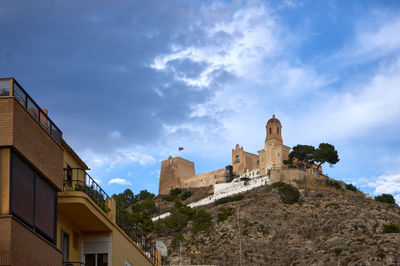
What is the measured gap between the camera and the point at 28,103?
16141mm

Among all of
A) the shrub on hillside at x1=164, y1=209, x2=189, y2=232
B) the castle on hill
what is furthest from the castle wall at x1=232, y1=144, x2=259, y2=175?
the shrub on hillside at x1=164, y1=209, x2=189, y2=232

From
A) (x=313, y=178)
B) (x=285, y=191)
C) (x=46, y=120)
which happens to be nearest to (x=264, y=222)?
(x=285, y=191)

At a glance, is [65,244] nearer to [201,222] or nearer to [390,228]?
[390,228]

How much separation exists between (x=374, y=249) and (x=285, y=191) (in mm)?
28942

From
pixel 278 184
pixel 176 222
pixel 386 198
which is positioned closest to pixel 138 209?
pixel 176 222

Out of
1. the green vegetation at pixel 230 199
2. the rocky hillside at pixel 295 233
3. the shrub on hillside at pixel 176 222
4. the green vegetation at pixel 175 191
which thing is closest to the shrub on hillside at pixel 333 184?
the rocky hillside at pixel 295 233

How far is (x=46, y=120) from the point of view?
17.3 metres

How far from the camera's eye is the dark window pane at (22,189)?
48.1 feet

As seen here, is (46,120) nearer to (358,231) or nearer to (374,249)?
(374,249)

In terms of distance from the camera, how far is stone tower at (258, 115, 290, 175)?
11606 centimetres

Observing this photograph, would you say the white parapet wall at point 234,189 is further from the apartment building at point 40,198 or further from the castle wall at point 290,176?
the apartment building at point 40,198

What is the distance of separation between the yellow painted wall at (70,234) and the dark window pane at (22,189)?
11.5 ft

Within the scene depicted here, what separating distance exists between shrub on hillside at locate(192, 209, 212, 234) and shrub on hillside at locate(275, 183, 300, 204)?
12.4m

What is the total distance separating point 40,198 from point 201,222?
81258 mm
